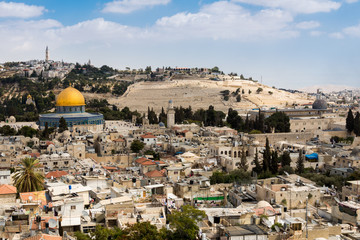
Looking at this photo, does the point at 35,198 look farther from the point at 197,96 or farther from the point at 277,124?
the point at 197,96

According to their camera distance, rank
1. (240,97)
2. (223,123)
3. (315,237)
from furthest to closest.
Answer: (240,97) < (223,123) < (315,237)

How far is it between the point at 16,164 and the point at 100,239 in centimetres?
1475

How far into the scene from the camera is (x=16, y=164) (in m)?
23.8

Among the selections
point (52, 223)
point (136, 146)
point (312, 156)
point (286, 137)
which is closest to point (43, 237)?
point (52, 223)

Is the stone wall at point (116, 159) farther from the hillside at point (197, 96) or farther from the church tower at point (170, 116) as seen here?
the hillside at point (197, 96)

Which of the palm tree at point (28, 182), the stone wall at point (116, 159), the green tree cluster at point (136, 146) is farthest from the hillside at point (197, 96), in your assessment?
the palm tree at point (28, 182)

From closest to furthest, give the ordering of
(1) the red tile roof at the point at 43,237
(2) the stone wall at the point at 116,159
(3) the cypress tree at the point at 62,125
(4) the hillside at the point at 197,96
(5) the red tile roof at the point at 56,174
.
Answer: (1) the red tile roof at the point at 43,237, (5) the red tile roof at the point at 56,174, (2) the stone wall at the point at 116,159, (3) the cypress tree at the point at 62,125, (4) the hillside at the point at 197,96

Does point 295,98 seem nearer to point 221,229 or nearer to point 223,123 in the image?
point 223,123

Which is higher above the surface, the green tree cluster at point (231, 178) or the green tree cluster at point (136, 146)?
the green tree cluster at point (136, 146)

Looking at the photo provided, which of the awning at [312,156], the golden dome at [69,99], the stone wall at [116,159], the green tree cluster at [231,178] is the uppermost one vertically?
the golden dome at [69,99]

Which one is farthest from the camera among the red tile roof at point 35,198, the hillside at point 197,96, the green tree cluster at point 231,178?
the hillside at point 197,96

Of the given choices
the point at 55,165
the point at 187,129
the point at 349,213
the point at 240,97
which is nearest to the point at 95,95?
the point at 240,97

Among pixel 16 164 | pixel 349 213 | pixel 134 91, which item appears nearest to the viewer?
pixel 349 213

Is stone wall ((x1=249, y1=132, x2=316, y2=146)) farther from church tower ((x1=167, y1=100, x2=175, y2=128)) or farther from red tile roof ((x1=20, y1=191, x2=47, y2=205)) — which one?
red tile roof ((x1=20, y1=191, x2=47, y2=205))
